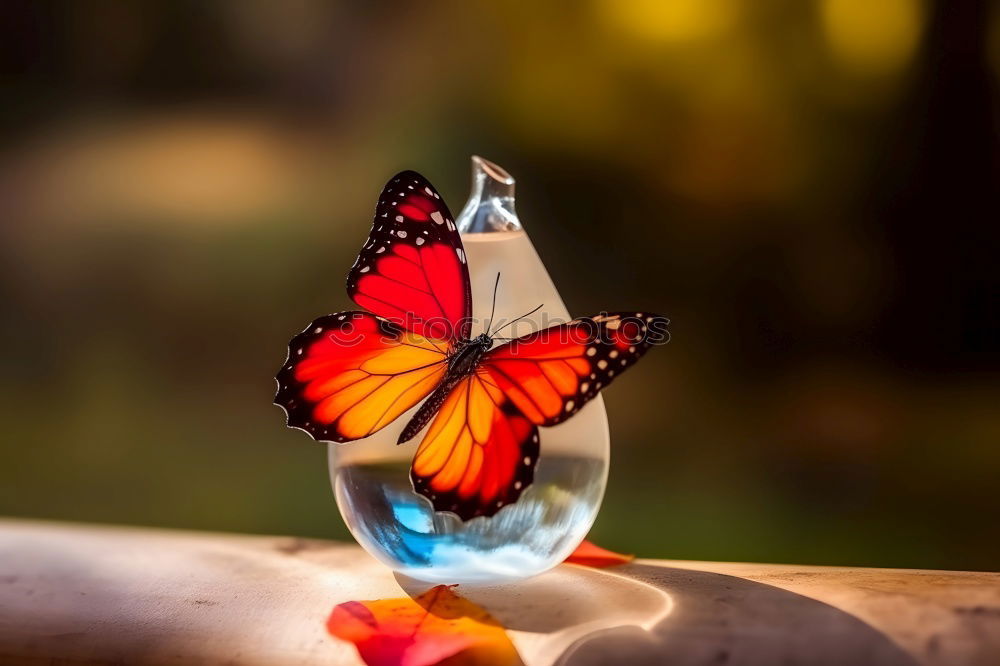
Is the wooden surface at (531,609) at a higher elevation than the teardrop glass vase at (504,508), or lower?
lower

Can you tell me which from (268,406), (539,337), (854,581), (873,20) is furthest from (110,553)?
(873,20)

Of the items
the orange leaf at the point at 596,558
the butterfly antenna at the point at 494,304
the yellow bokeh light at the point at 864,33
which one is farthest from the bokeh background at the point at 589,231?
the butterfly antenna at the point at 494,304

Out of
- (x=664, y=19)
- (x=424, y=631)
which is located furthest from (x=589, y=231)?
(x=424, y=631)

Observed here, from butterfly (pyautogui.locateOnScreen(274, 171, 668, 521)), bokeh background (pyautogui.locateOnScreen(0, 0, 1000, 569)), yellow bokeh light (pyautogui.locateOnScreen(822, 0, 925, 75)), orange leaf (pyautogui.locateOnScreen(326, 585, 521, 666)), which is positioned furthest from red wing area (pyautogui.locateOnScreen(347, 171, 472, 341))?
yellow bokeh light (pyautogui.locateOnScreen(822, 0, 925, 75))

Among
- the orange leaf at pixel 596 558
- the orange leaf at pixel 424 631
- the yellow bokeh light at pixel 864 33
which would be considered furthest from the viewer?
the yellow bokeh light at pixel 864 33

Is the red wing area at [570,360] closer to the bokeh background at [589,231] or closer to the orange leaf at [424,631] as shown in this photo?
the orange leaf at [424,631]

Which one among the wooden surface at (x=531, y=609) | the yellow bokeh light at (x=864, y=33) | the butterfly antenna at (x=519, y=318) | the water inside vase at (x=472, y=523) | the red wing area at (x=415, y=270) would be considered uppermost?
the yellow bokeh light at (x=864, y=33)

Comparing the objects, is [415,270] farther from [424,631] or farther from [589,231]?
[589,231]

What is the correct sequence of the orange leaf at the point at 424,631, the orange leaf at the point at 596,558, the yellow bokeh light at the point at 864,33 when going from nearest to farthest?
the orange leaf at the point at 424,631 → the orange leaf at the point at 596,558 → the yellow bokeh light at the point at 864,33
